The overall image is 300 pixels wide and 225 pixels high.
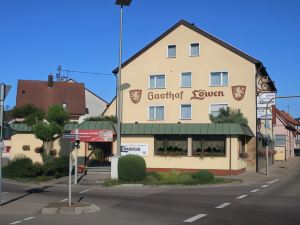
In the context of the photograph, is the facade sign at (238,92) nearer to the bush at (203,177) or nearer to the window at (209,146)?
the window at (209,146)

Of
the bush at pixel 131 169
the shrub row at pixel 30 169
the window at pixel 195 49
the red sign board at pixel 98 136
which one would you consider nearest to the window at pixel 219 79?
the window at pixel 195 49

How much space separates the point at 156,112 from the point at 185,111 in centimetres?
255

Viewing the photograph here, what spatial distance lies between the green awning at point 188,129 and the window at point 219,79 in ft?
15.8

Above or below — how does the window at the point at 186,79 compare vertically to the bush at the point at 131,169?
above

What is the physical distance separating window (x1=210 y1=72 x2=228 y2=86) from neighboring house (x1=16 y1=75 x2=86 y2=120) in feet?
111

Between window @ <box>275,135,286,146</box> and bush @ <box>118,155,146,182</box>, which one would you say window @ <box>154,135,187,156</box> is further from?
window @ <box>275,135,286,146</box>

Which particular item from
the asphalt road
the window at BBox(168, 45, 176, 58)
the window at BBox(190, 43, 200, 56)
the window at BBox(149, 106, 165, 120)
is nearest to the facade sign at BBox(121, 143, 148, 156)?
the window at BBox(149, 106, 165, 120)

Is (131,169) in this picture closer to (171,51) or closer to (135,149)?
(135,149)

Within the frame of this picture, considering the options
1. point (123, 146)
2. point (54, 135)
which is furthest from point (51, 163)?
point (123, 146)

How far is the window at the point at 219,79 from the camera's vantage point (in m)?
40.0

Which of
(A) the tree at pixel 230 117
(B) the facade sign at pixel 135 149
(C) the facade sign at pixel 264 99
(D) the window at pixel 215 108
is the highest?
(C) the facade sign at pixel 264 99

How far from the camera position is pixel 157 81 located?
42188 mm

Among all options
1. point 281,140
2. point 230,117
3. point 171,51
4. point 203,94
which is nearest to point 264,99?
point 230,117

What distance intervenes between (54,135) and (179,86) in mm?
13074
